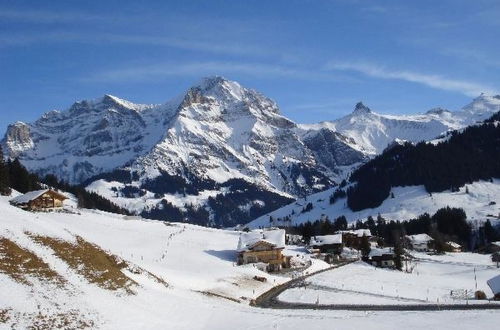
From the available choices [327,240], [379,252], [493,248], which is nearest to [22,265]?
[379,252]

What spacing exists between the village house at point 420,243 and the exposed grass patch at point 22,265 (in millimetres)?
142420

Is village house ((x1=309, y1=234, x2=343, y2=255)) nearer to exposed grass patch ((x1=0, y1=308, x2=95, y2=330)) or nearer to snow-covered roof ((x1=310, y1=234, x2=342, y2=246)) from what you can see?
snow-covered roof ((x1=310, y1=234, x2=342, y2=246))

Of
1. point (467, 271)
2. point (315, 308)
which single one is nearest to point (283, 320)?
point (315, 308)

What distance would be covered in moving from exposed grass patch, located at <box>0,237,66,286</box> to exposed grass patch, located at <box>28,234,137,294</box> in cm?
343

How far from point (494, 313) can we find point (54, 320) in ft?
127

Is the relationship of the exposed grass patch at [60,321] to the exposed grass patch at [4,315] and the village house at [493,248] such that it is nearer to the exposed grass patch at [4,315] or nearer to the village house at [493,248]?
the exposed grass patch at [4,315]

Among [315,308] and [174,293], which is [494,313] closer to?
[315,308]

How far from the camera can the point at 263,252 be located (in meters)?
111

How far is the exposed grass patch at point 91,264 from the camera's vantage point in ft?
180

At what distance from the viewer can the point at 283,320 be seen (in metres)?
53.9

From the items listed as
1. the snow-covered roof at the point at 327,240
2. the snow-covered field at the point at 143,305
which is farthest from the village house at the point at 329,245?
the snow-covered field at the point at 143,305

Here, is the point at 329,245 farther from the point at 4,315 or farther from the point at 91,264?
the point at 4,315

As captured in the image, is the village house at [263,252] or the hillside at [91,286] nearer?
the hillside at [91,286]

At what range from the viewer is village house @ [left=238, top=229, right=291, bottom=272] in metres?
110
